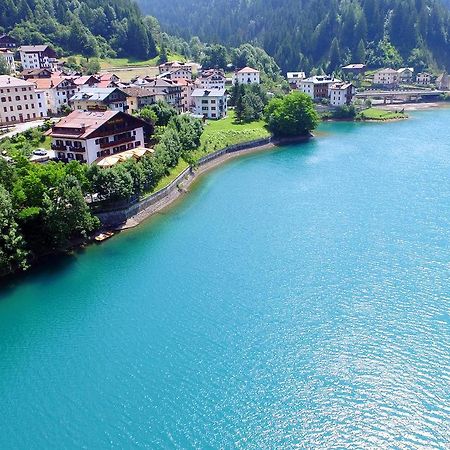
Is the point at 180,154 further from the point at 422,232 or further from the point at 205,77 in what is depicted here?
the point at 205,77

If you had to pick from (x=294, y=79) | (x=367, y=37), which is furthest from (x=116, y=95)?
(x=367, y=37)

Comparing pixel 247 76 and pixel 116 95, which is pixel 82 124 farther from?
pixel 247 76

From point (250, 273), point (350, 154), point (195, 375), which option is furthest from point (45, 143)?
point (350, 154)

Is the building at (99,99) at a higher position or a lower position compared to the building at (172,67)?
lower

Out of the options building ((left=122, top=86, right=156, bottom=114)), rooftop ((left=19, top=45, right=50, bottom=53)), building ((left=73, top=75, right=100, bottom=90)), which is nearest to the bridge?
building ((left=122, top=86, right=156, bottom=114))

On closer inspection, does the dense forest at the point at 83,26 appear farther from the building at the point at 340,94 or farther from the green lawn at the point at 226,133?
the green lawn at the point at 226,133

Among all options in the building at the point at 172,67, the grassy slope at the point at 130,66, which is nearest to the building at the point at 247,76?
the building at the point at 172,67

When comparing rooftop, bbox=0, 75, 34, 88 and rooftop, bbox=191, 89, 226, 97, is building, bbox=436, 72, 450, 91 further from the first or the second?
rooftop, bbox=0, 75, 34, 88
